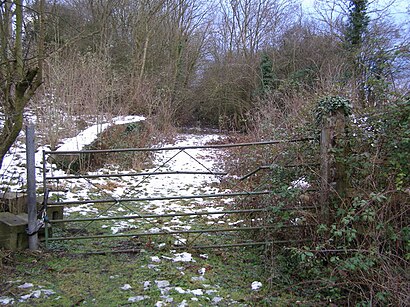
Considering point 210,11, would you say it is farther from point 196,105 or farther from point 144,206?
point 144,206

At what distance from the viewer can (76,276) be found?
361cm

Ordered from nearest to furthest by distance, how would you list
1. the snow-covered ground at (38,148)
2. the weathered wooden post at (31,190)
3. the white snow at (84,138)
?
the weathered wooden post at (31,190) → the snow-covered ground at (38,148) → the white snow at (84,138)

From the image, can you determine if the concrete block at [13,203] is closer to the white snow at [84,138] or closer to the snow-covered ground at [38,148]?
the snow-covered ground at [38,148]

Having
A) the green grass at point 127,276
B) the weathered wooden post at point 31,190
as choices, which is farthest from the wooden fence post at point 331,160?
the weathered wooden post at point 31,190

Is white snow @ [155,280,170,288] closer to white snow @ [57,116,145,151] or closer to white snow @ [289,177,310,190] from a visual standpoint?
white snow @ [289,177,310,190]

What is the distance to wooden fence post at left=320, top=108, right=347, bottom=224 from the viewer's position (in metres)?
3.63

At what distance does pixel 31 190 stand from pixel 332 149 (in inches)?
136

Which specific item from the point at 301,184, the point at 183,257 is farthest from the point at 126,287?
the point at 301,184

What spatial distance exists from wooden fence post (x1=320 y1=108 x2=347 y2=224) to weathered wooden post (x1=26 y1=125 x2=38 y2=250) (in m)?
3.31

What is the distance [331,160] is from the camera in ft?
12.3

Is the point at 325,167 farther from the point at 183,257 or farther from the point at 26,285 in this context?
the point at 26,285

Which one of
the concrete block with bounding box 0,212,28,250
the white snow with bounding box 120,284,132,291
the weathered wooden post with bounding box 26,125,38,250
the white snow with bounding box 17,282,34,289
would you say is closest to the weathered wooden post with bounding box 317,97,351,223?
Answer: the white snow with bounding box 120,284,132,291

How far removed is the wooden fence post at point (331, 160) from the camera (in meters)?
3.63

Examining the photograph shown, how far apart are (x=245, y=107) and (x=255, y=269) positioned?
16.9 meters
